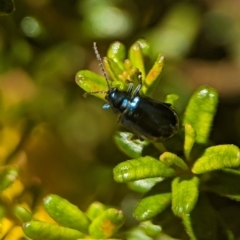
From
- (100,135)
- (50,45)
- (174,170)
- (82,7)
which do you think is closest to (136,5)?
(82,7)

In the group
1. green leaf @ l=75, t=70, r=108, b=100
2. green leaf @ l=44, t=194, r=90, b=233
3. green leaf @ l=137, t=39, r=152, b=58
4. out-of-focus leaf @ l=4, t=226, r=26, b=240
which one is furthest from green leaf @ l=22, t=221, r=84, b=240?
green leaf @ l=137, t=39, r=152, b=58

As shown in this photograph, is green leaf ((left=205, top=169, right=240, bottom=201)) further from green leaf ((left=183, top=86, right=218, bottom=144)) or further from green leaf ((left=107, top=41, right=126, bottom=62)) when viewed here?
green leaf ((left=107, top=41, right=126, bottom=62))

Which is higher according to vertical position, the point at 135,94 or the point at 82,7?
the point at 82,7

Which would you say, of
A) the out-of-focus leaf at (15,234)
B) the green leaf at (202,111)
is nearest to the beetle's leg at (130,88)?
the green leaf at (202,111)

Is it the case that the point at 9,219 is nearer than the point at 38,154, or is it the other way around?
the point at 9,219

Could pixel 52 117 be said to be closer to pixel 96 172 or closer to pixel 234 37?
pixel 96 172

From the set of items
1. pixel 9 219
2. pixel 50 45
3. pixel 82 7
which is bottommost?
pixel 9 219

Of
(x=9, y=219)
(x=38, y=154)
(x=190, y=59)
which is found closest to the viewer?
(x=9, y=219)
